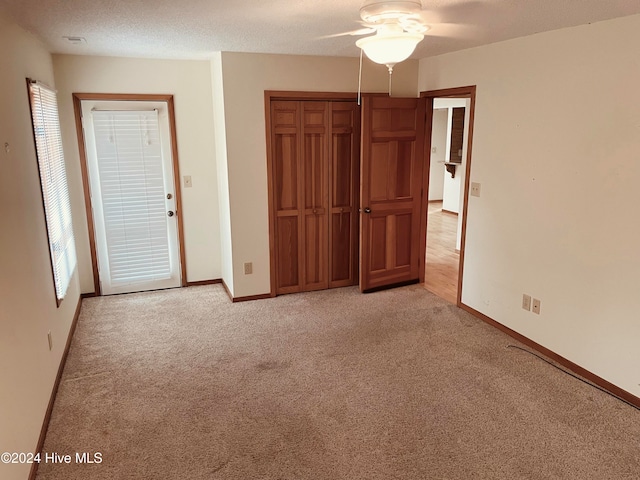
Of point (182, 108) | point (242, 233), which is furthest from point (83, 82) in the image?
point (242, 233)

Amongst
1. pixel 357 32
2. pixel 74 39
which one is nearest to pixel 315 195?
pixel 357 32

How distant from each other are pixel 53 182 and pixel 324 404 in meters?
2.56

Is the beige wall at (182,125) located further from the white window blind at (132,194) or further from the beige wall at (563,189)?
the beige wall at (563,189)

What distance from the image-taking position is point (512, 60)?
3436 mm

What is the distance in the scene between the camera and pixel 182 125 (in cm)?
451

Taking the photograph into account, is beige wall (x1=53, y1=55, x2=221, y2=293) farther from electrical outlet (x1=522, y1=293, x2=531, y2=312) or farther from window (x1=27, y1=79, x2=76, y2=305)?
electrical outlet (x1=522, y1=293, x2=531, y2=312)

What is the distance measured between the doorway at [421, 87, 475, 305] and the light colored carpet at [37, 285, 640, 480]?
961 mm

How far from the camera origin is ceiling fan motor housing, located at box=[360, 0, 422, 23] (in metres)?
2.18

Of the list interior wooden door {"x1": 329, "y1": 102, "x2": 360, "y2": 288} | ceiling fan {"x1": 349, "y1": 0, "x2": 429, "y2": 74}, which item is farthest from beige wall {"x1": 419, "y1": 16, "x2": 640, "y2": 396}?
ceiling fan {"x1": 349, "y1": 0, "x2": 429, "y2": 74}

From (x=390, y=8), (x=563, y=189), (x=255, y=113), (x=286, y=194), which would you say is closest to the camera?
(x=390, y=8)

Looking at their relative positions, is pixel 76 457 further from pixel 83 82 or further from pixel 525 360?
pixel 83 82

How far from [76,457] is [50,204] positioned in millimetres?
1708

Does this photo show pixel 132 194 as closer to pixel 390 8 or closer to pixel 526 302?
pixel 390 8

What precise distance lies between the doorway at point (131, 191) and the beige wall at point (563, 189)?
2919 millimetres
